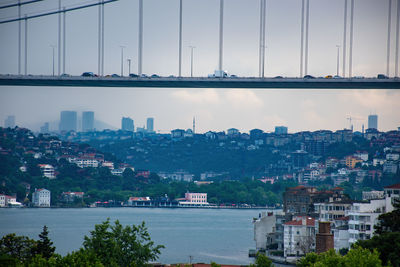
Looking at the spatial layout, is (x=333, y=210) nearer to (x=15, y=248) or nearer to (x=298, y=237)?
(x=298, y=237)

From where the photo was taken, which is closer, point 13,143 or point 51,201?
point 51,201

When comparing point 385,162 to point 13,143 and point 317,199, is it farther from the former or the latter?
point 317,199

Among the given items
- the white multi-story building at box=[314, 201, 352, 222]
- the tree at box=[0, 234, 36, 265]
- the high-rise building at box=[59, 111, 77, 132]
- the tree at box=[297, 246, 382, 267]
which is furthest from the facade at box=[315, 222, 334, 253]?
the high-rise building at box=[59, 111, 77, 132]

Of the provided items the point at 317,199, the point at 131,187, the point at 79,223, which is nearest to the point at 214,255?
the point at 317,199

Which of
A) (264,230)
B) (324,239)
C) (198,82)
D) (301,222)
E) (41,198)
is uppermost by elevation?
(198,82)

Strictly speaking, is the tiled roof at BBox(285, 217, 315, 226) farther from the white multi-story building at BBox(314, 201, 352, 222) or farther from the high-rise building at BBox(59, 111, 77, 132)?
the high-rise building at BBox(59, 111, 77, 132)

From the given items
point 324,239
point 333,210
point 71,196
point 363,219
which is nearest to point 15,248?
point 324,239

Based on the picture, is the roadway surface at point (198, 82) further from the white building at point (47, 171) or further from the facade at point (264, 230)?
the white building at point (47, 171)
